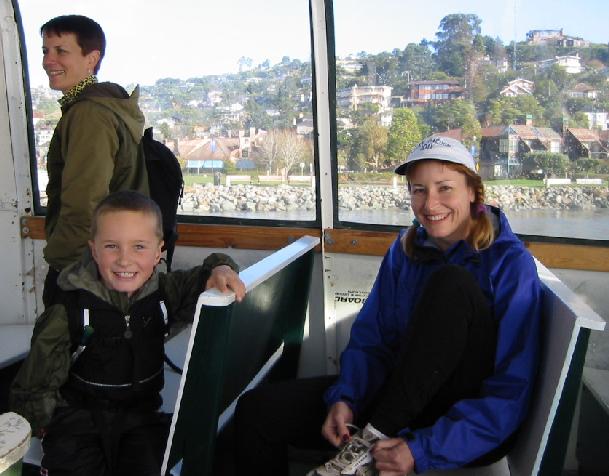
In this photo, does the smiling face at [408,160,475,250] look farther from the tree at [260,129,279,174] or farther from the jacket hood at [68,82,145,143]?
the tree at [260,129,279,174]

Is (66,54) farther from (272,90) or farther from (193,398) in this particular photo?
(193,398)

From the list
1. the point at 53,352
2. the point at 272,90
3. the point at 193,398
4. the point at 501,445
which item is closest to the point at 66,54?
the point at 272,90

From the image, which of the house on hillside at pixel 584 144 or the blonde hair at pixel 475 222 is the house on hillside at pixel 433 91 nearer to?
the house on hillside at pixel 584 144

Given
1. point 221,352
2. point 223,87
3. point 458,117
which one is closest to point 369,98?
point 458,117

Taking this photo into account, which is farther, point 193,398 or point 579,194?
point 579,194

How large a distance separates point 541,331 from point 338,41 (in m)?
1.95

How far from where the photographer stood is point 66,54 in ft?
10.3

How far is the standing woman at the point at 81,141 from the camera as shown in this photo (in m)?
2.87

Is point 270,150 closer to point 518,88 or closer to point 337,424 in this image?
point 518,88

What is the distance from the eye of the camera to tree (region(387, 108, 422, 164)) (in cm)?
357

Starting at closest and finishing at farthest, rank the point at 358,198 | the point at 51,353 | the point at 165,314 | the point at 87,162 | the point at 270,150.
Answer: the point at 51,353 < the point at 165,314 < the point at 87,162 < the point at 358,198 < the point at 270,150

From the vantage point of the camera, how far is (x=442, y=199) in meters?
2.45

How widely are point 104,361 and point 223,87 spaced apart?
2009 mm

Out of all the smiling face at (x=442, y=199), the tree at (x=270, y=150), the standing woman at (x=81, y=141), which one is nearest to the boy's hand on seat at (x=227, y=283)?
the smiling face at (x=442, y=199)
